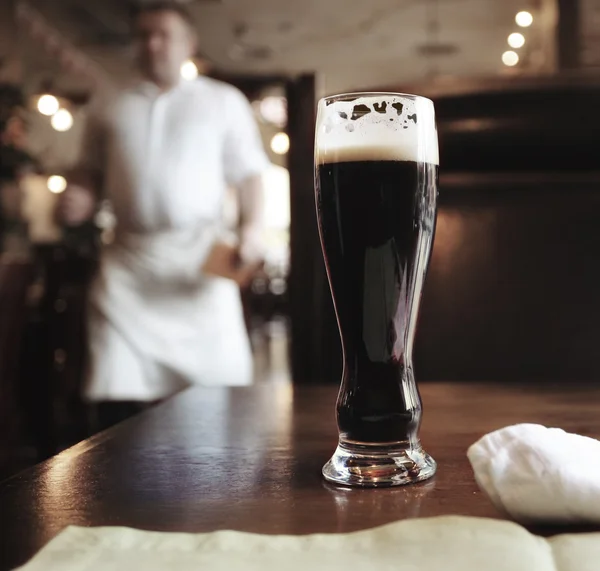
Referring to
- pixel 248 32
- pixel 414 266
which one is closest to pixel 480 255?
pixel 414 266

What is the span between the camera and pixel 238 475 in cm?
48

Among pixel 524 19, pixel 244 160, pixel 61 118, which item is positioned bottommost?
pixel 244 160

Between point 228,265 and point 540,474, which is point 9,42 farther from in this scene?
point 540,474

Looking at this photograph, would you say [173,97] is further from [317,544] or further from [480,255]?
[317,544]

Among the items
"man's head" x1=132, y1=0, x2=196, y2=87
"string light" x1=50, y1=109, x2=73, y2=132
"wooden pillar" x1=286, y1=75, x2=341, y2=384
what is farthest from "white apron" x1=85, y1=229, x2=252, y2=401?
"string light" x1=50, y1=109, x2=73, y2=132

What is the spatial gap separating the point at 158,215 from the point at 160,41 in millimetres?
479

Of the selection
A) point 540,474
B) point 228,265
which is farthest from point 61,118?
point 540,474

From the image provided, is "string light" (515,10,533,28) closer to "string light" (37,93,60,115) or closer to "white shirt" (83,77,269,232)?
"string light" (37,93,60,115)

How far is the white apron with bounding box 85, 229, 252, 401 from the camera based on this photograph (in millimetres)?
2000

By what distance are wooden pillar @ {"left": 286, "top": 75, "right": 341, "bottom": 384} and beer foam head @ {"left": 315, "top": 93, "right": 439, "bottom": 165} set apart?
1.95 feet

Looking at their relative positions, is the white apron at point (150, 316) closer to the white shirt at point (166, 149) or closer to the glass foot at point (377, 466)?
the white shirt at point (166, 149)

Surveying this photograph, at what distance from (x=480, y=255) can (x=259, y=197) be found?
40.5 inches

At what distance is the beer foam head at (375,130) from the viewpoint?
0.50m

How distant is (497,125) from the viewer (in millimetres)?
1042
